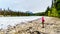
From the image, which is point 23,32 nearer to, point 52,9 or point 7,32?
point 7,32

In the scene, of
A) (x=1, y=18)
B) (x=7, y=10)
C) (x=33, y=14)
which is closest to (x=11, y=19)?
(x=1, y=18)

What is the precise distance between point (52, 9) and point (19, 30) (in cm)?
234

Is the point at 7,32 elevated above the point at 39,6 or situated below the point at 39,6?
below

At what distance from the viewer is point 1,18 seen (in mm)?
6113

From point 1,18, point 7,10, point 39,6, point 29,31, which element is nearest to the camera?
point 29,31

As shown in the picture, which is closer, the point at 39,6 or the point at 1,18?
the point at 39,6

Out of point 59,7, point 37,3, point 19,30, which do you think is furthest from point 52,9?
point 19,30

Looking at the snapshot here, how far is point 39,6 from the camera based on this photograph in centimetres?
516

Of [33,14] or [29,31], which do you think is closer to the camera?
[29,31]

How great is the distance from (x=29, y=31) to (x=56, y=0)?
2.85 m

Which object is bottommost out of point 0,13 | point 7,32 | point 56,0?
point 7,32

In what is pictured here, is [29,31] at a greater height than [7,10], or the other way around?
[7,10]

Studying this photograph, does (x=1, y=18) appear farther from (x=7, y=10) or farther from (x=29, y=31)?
(x=29, y=31)

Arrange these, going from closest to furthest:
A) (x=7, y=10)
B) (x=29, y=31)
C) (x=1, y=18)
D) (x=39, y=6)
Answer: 1. (x=29, y=31)
2. (x=39, y=6)
3. (x=7, y=10)
4. (x=1, y=18)
